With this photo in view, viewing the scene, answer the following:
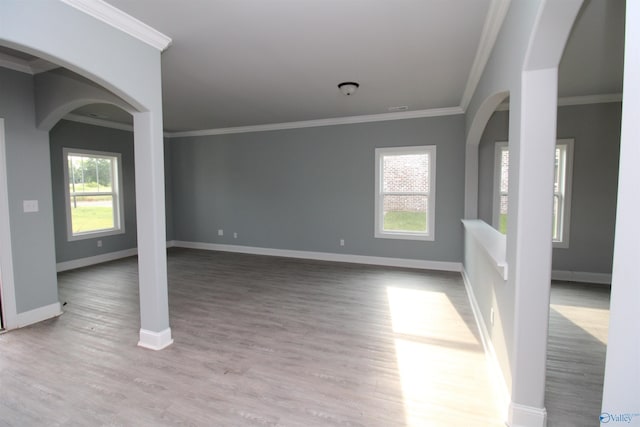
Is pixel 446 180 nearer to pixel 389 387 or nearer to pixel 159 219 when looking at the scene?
pixel 389 387

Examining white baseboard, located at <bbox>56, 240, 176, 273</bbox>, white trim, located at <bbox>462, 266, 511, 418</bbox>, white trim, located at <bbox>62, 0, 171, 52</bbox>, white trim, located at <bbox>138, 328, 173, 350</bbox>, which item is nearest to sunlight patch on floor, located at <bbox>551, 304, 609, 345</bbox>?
white trim, located at <bbox>462, 266, 511, 418</bbox>

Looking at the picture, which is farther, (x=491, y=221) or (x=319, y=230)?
(x=319, y=230)

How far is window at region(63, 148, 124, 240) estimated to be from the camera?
17.7ft

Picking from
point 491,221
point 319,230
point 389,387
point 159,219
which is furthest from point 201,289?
point 491,221

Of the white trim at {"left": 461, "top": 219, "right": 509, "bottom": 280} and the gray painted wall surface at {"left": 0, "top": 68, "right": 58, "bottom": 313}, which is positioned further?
the gray painted wall surface at {"left": 0, "top": 68, "right": 58, "bottom": 313}

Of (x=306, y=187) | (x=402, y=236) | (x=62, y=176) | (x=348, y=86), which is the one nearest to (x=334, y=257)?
(x=402, y=236)

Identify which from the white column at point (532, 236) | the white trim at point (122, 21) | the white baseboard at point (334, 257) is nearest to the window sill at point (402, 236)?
the white baseboard at point (334, 257)

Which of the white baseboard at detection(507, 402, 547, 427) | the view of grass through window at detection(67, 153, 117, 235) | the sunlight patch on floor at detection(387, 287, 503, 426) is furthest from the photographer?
the view of grass through window at detection(67, 153, 117, 235)

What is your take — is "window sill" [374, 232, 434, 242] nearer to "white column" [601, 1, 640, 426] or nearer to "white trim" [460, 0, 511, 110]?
"white trim" [460, 0, 511, 110]

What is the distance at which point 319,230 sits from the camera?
6.08 m

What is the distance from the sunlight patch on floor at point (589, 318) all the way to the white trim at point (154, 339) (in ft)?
12.9

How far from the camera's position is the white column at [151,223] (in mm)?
2562

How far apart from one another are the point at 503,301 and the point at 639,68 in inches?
73.0

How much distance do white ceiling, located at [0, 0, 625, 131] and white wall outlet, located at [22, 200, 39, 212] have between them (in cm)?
138
